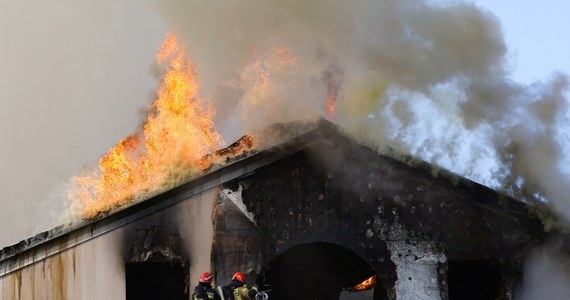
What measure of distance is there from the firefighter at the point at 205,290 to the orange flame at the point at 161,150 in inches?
90.7

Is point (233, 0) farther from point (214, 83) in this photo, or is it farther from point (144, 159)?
point (144, 159)

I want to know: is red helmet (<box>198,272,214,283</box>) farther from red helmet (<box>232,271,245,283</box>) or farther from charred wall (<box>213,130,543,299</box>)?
→ charred wall (<box>213,130,543,299</box>)

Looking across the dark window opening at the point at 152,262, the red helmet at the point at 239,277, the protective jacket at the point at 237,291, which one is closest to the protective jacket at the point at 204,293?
the protective jacket at the point at 237,291

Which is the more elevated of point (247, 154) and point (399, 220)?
point (247, 154)

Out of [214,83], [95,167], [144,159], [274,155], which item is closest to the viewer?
[274,155]

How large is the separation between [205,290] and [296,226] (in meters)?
2.32

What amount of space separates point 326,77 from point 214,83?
10.4 feet

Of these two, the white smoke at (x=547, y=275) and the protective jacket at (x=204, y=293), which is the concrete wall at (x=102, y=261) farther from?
the white smoke at (x=547, y=275)

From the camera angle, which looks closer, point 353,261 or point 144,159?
point 144,159

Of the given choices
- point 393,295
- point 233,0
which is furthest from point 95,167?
point 393,295

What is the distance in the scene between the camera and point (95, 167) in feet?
73.8

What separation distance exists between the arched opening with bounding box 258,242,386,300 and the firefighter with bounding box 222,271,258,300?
357 centimetres

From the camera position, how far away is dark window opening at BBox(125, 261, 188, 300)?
64.8ft

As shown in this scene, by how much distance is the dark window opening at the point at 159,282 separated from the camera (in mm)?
19764
